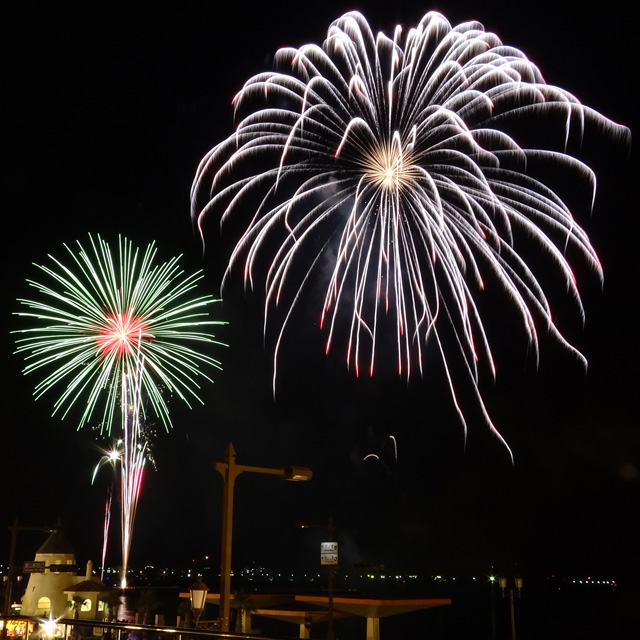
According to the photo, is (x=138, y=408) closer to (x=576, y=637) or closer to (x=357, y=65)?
(x=357, y=65)

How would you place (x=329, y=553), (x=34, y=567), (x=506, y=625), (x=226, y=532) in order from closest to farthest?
(x=226, y=532) → (x=34, y=567) → (x=329, y=553) → (x=506, y=625)

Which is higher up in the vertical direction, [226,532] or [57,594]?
[226,532]

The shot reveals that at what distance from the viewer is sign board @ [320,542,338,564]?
85.1 ft

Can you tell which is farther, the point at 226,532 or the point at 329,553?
the point at 329,553

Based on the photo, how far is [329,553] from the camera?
26.4m

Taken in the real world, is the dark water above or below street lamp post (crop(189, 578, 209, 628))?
below

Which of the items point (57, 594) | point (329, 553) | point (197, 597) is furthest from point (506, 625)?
point (197, 597)

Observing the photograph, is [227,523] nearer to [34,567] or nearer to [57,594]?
[34,567]

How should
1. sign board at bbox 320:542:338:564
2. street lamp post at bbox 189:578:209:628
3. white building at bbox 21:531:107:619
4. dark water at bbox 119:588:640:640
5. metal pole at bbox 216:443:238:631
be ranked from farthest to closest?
1. dark water at bbox 119:588:640:640
2. white building at bbox 21:531:107:619
3. sign board at bbox 320:542:338:564
4. street lamp post at bbox 189:578:209:628
5. metal pole at bbox 216:443:238:631

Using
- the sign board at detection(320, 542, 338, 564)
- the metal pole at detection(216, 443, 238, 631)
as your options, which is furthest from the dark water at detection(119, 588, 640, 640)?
the metal pole at detection(216, 443, 238, 631)

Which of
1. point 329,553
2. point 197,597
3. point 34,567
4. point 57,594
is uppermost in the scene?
point 329,553

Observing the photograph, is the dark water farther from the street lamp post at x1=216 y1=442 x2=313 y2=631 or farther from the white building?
the street lamp post at x1=216 y1=442 x2=313 y2=631

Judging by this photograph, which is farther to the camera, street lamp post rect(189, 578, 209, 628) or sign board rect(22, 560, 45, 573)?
sign board rect(22, 560, 45, 573)

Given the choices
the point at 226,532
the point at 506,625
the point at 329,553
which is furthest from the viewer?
the point at 506,625
